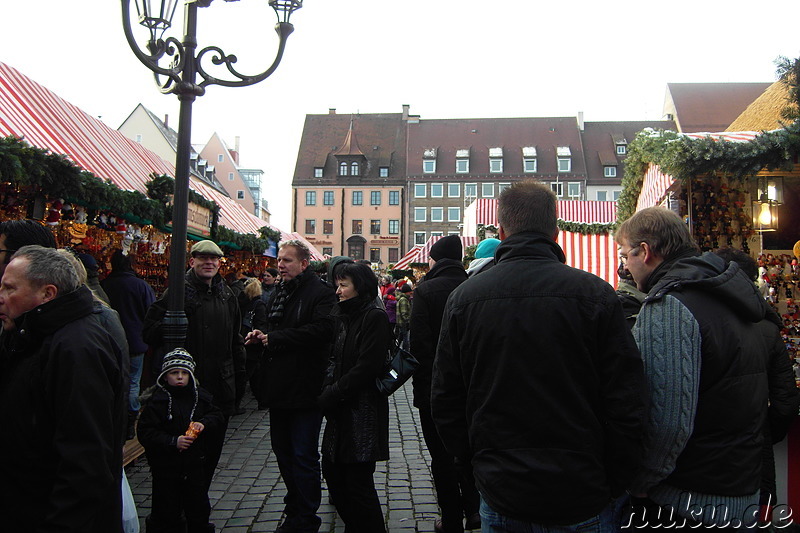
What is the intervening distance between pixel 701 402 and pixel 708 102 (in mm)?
59205

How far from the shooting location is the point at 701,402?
225 centimetres

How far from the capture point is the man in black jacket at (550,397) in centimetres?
202

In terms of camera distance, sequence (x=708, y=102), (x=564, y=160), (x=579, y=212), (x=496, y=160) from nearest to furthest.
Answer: (x=579, y=212)
(x=708, y=102)
(x=564, y=160)
(x=496, y=160)

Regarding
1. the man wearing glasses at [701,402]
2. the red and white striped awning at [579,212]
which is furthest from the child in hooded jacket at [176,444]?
the red and white striped awning at [579,212]

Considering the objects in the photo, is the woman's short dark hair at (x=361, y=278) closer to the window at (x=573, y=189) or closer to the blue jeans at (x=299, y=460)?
the blue jeans at (x=299, y=460)

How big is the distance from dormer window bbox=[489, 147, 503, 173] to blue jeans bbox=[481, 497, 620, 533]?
57125mm

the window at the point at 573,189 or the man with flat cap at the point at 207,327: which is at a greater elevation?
the window at the point at 573,189

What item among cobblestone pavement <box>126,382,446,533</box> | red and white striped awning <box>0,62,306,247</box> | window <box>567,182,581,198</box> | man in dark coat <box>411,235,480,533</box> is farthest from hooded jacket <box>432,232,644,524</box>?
window <box>567,182,581,198</box>

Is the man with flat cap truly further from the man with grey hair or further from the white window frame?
the white window frame

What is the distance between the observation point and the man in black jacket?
202 cm

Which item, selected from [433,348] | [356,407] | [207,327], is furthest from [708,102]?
[356,407]

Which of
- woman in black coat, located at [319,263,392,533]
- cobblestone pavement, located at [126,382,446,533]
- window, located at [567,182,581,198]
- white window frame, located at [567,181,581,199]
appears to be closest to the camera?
woman in black coat, located at [319,263,392,533]

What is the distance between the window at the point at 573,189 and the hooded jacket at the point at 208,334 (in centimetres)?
5415

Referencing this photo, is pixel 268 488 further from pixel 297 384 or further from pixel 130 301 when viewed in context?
pixel 130 301
